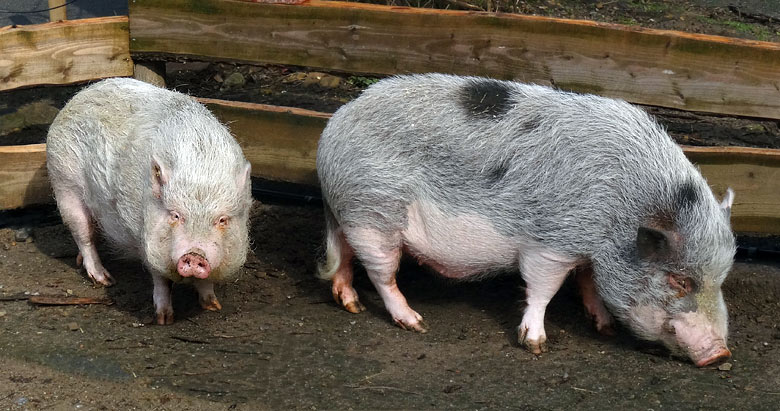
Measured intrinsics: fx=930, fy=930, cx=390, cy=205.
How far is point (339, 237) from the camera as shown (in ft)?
17.6

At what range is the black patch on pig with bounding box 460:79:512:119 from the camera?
4922 mm

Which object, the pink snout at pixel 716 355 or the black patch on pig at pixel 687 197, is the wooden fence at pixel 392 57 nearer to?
the black patch on pig at pixel 687 197

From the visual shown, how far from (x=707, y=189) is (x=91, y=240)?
11.6 ft

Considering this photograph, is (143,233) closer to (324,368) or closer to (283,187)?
(324,368)

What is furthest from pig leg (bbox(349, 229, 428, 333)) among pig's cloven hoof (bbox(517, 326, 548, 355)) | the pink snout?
the pink snout

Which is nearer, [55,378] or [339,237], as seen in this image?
[55,378]

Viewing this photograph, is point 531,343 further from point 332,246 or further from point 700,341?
point 332,246

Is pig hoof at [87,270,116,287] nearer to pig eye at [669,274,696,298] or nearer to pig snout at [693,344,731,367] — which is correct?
pig eye at [669,274,696,298]

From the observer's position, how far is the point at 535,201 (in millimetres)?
4734

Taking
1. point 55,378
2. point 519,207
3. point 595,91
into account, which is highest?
point 595,91

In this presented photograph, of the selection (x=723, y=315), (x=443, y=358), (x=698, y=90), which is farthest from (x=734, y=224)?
(x=443, y=358)

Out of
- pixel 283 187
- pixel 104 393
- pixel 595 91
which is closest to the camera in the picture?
pixel 104 393

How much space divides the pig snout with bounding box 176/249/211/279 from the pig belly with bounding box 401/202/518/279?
111 centimetres

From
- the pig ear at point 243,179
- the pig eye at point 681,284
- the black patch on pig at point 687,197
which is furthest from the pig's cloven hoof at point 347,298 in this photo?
the black patch on pig at point 687,197
